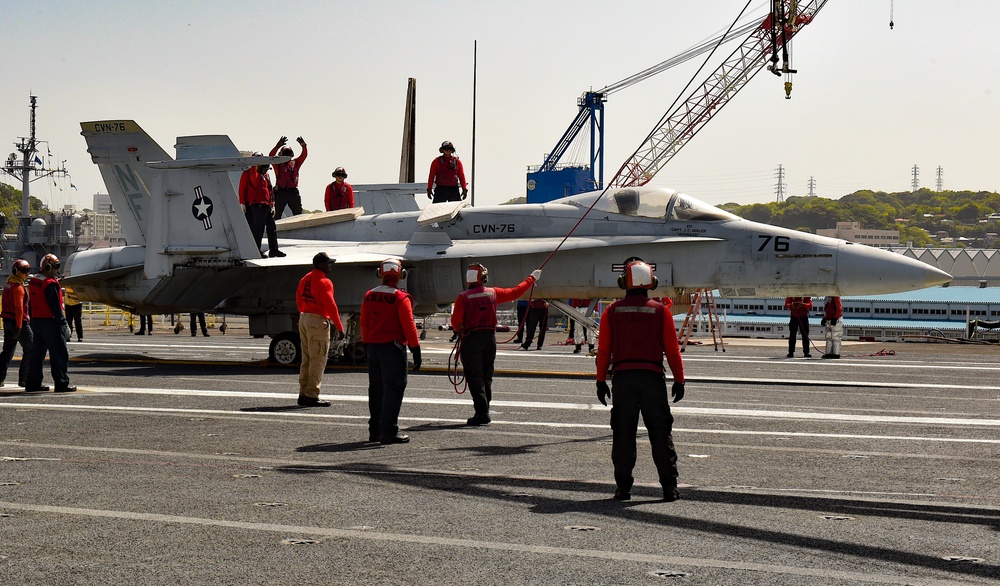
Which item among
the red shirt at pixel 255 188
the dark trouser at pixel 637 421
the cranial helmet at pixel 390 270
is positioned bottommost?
the dark trouser at pixel 637 421

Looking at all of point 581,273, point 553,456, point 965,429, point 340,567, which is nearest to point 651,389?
point 553,456

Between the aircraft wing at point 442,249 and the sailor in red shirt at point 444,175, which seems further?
the sailor in red shirt at point 444,175

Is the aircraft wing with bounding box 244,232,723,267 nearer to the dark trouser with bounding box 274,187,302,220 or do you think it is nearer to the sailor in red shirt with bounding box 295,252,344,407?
the dark trouser with bounding box 274,187,302,220

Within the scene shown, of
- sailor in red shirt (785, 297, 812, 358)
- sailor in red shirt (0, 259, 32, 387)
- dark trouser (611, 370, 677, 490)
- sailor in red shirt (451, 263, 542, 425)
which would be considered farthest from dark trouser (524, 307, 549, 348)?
dark trouser (611, 370, 677, 490)

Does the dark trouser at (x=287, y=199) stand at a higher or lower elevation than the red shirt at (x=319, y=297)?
higher

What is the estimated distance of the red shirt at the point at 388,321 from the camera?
33.9 feet

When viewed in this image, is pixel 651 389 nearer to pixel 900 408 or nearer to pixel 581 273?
pixel 900 408

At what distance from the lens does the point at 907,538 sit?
6.18m

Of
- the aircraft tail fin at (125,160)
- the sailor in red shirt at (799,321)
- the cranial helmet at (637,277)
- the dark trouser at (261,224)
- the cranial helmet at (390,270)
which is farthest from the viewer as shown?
the sailor in red shirt at (799,321)

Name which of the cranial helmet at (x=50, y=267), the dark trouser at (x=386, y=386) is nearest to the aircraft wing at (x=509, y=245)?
the cranial helmet at (x=50, y=267)

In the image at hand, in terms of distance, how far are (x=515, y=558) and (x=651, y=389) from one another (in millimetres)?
2374

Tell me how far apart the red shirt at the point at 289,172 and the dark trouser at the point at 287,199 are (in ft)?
0.36

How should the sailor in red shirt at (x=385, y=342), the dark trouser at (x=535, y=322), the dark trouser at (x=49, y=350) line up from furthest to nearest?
the dark trouser at (x=535, y=322)
the dark trouser at (x=49, y=350)
the sailor in red shirt at (x=385, y=342)

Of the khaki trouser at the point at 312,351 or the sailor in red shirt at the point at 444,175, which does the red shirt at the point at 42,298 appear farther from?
the sailor in red shirt at the point at 444,175
